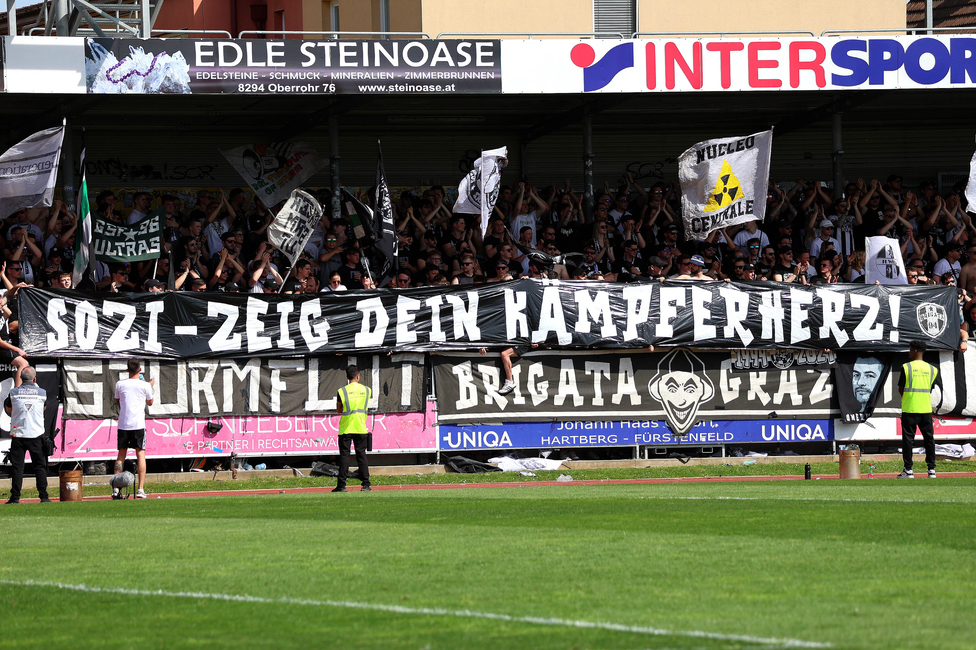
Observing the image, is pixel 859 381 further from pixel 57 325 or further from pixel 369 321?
pixel 57 325

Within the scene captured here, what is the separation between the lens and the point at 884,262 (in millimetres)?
22688

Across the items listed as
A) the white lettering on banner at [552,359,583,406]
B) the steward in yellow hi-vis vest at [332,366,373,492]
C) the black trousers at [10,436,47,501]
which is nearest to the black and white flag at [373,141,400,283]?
the white lettering on banner at [552,359,583,406]

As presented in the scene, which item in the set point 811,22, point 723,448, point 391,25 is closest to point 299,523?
point 723,448

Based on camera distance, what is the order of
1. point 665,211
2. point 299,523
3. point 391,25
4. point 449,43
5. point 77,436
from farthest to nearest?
point 391,25 < point 665,211 < point 449,43 < point 77,436 < point 299,523

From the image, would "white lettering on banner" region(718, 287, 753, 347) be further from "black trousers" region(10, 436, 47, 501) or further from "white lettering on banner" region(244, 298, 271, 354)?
"black trousers" region(10, 436, 47, 501)

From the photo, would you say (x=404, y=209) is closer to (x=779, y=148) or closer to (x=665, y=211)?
(x=665, y=211)

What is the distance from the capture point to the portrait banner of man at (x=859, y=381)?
870 inches

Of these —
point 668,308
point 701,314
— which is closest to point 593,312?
point 668,308

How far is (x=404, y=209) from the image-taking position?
24.4 m

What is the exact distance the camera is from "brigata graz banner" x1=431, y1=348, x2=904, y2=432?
68.7 ft

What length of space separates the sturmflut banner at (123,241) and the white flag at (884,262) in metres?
12.1

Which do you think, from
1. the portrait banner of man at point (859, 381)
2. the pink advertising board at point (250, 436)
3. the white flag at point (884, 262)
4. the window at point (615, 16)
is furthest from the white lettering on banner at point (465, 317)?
the window at point (615, 16)

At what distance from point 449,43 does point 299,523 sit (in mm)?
13355

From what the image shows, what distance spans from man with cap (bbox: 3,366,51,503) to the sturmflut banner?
11.3ft
